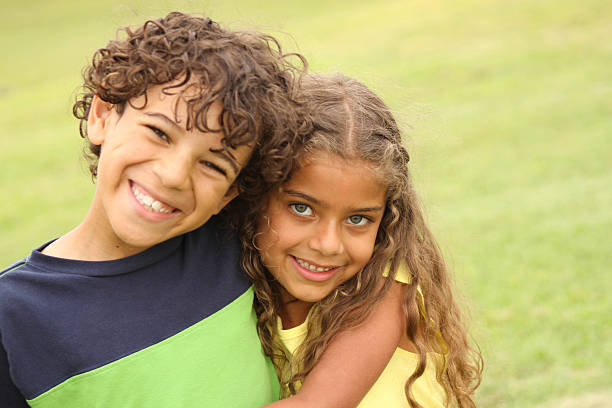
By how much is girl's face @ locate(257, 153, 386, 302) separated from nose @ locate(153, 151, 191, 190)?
0.39m

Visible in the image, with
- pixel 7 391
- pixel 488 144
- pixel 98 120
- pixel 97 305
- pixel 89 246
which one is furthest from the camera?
pixel 488 144

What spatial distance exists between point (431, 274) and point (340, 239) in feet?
1.60

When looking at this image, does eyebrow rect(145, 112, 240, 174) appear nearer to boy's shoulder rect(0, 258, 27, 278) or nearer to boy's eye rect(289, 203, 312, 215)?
boy's eye rect(289, 203, 312, 215)

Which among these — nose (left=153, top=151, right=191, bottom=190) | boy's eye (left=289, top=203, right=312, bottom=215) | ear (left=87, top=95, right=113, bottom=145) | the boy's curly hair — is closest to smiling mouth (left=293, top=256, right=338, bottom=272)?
boy's eye (left=289, top=203, right=312, bottom=215)

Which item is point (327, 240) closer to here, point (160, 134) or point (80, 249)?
point (160, 134)

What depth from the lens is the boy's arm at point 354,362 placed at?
2180 millimetres

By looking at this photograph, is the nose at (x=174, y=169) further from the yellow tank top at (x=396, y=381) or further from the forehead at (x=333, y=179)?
the yellow tank top at (x=396, y=381)

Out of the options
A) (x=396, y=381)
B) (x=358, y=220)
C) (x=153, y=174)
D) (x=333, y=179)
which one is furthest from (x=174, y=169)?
(x=396, y=381)

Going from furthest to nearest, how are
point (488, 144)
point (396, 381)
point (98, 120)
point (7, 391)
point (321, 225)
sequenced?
point (488, 144) → point (396, 381) → point (321, 225) → point (98, 120) → point (7, 391)

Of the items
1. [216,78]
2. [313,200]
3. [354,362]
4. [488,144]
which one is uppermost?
[216,78]

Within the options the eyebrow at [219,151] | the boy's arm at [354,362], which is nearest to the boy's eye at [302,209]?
the eyebrow at [219,151]

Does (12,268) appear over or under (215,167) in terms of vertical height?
under

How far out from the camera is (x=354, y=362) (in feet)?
7.39

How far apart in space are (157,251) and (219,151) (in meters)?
0.34
